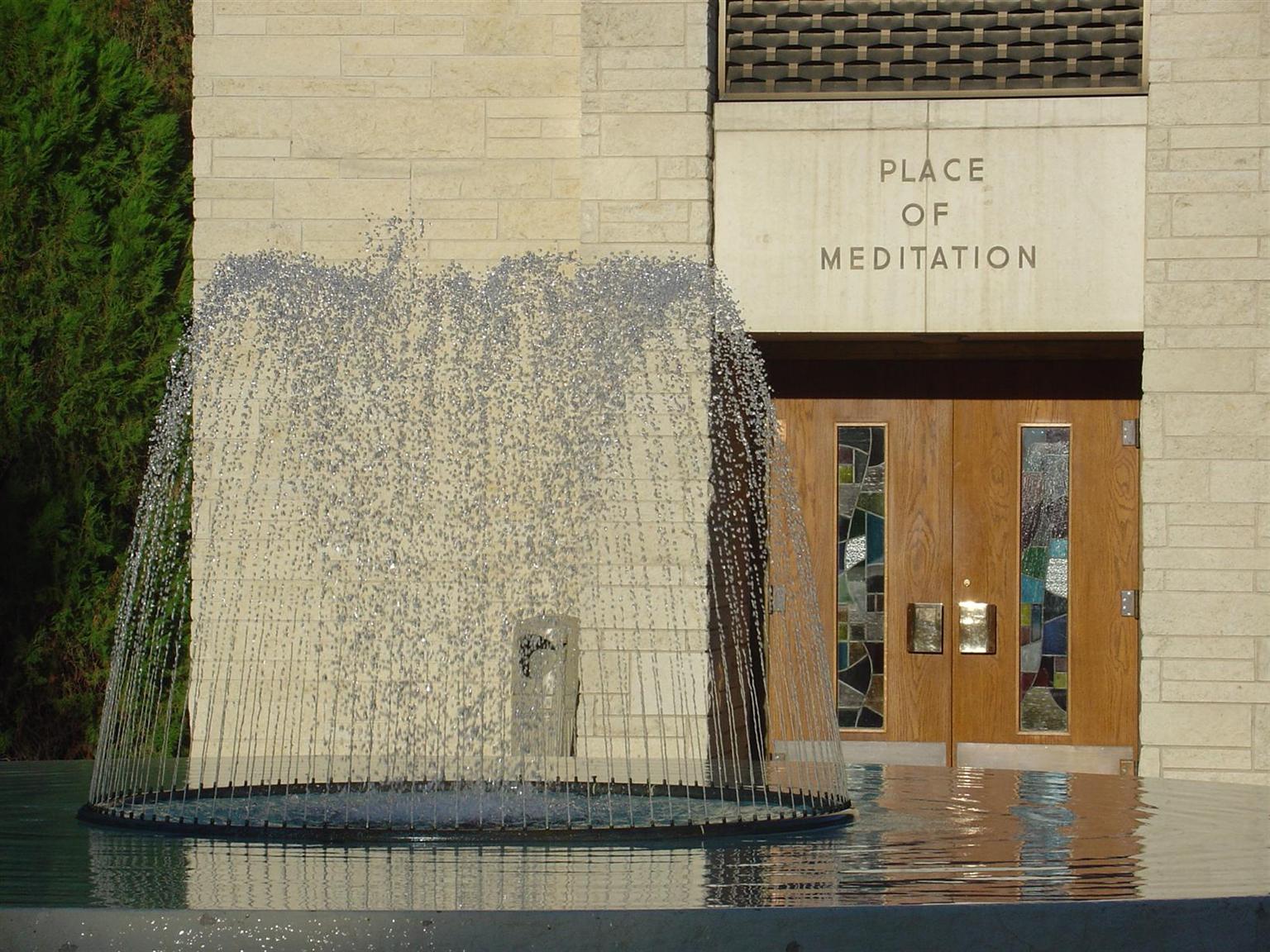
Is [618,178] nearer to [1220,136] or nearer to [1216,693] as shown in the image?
[1220,136]

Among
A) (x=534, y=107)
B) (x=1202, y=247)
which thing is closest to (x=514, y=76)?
(x=534, y=107)

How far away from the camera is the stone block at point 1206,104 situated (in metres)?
10.7

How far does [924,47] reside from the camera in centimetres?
1118

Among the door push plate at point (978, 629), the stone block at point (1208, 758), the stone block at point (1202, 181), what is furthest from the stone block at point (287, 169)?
the stone block at point (1208, 758)

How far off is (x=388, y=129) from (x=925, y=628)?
430 cm

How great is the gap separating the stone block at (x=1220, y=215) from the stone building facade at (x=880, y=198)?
13 mm

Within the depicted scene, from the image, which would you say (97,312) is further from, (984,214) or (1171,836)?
(1171,836)

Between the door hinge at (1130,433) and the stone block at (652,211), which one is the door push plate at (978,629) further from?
the stone block at (652,211)

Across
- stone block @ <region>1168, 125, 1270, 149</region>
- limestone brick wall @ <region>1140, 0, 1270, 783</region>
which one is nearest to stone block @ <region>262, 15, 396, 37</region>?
limestone brick wall @ <region>1140, 0, 1270, 783</region>

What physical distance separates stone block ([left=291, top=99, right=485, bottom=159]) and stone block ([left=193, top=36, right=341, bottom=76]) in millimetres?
201

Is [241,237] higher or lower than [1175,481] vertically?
higher

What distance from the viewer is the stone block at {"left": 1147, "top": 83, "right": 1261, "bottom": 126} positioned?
10680 millimetres

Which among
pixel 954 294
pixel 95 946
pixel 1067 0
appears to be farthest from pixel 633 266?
pixel 95 946

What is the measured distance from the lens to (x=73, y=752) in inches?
471
